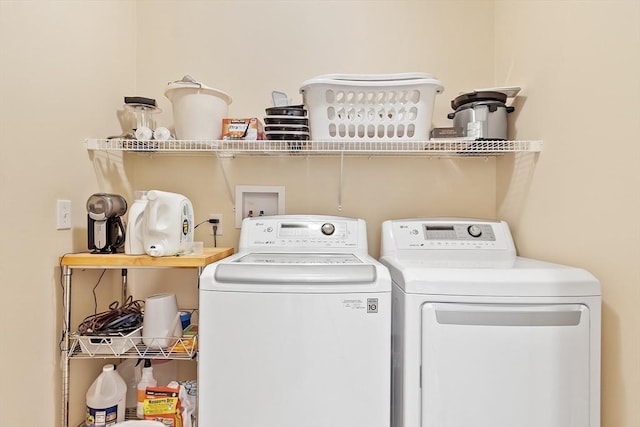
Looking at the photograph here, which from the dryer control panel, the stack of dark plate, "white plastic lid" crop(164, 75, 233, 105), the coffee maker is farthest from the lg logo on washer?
"white plastic lid" crop(164, 75, 233, 105)

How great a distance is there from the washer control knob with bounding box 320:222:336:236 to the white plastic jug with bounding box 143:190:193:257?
0.61 meters

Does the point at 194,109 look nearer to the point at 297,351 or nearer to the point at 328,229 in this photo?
the point at 328,229

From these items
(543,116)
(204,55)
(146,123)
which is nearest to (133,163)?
(146,123)

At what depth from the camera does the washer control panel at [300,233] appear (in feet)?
5.37

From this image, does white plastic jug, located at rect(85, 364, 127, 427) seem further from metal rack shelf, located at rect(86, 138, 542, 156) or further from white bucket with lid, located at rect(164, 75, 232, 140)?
white bucket with lid, located at rect(164, 75, 232, 140)

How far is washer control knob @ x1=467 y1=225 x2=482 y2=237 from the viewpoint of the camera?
1.58 m

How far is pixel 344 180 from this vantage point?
Answer: 1.92 metres

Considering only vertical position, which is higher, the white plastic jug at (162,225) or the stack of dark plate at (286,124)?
the stack of dark plate at (286,124)

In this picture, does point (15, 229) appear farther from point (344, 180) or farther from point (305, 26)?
point (305, 26)

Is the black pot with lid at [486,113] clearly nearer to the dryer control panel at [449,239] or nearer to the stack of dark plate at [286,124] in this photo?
the dryer control panel at [449,239]

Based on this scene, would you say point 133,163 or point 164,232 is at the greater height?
point 133,163

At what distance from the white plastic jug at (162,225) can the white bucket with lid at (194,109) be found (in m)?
0.36

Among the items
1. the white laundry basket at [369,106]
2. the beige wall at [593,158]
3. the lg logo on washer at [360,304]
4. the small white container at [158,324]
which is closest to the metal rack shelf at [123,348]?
the small white container at [158,324]

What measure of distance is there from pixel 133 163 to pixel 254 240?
83 centimetres
